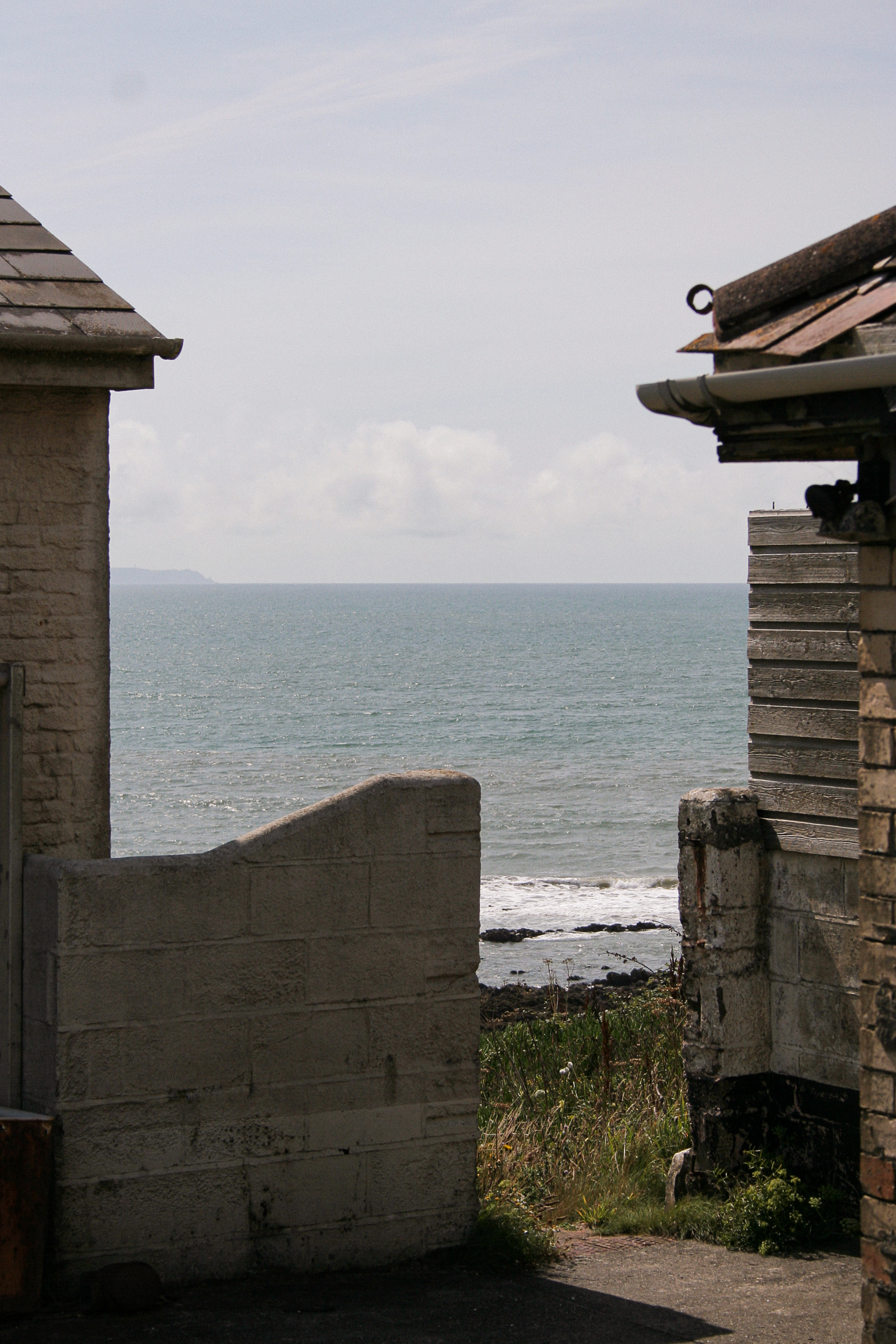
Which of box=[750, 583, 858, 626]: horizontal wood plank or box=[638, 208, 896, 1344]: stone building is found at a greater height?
box=[750, 583, 858, 626]: horizontal wood plank

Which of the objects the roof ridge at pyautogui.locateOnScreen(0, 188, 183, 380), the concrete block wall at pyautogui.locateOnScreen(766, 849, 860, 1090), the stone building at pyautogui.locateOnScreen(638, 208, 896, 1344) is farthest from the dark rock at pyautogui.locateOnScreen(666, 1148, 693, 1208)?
the roof ridge at pyautogui.locateOnScreen(0, 188, 183, 380)

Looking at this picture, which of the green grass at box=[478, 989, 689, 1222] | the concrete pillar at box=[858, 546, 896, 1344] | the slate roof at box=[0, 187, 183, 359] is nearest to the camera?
the concrete pillar at box=[858, 546, 896, 1344]

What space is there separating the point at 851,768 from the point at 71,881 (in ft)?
11.9

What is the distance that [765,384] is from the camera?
4.21 metres

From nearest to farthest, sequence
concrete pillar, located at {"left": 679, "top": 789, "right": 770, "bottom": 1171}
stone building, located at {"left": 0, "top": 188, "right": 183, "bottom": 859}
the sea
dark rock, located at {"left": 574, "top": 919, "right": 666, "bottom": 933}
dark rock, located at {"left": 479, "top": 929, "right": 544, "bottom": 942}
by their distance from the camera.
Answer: stone building, located at {"left": 0, "top": 188, "right": 183, "bottom": 859} < concrete pillar, located at {"left": 679, "top": 789, "right": 770, "bottom": 1171} < dark rock, located at {"left": 479, "top": 929, "right": 544, "bottom": 942} < dark rock, located at {"left": 574, "top": 919, "right": 666, "bottom": 933} < the sea

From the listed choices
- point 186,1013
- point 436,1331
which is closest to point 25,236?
point 186,1013

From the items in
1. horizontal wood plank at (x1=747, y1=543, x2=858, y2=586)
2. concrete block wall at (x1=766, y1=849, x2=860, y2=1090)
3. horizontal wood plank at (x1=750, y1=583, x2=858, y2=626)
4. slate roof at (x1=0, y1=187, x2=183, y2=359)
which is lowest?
concrete block wall at (x1=766, y1=849, x2=860, y2=1090)

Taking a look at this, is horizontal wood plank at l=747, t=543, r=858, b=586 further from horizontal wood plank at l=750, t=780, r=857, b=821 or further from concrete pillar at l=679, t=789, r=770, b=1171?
concrete pillar at l=679, t=789, r=770, b=1171

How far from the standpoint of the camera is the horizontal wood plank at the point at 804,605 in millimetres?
6750

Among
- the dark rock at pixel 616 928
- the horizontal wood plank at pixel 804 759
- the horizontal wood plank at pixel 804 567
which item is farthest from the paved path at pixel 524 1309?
the dark rock at pixel 616 928

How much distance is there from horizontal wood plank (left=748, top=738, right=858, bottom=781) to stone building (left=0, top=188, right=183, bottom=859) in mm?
3113

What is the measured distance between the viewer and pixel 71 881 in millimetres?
5520

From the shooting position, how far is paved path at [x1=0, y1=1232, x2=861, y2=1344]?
5180mm

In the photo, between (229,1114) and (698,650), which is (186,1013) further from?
(698,650)
